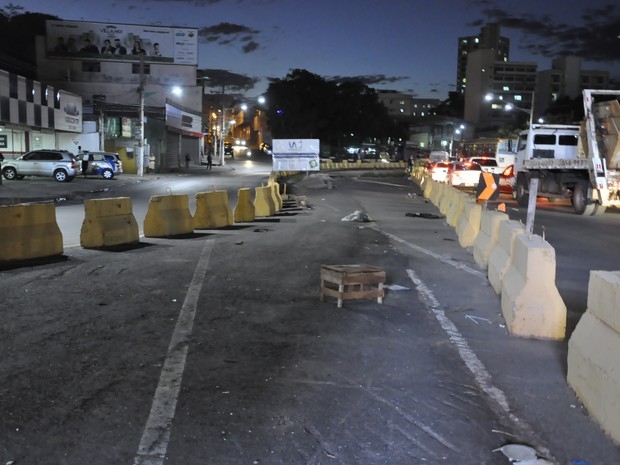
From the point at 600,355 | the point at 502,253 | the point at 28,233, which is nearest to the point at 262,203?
the point at 28,233

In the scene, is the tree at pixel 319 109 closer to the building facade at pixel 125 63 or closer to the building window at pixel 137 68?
the building facade at pixel 125 63

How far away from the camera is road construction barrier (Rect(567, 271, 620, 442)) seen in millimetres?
4566

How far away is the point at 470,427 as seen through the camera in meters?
4.77

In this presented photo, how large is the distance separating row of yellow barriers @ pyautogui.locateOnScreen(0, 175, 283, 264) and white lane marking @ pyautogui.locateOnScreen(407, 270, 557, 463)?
247 inches

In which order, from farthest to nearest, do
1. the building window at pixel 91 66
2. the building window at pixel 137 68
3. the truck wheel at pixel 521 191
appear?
the building window at pixel 137 68
the building window at pixel 91 66
the truck wheel at pixel 521 191

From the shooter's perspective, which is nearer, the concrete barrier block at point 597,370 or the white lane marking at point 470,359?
the concrete barrier block at point 597,370

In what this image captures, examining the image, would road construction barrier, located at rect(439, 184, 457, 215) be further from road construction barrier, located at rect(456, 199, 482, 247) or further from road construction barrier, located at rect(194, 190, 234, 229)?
road construction barrier, located at rect(194, 190, 234, 229)

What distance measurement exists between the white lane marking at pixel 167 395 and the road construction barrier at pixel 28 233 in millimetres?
4028

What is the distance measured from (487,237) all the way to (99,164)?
32.3 metres

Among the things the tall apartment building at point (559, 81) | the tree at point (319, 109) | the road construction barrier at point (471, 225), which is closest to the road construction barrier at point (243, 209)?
the road construction barrier at point (471, 225)

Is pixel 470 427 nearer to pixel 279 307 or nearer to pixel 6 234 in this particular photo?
pixel 279 307

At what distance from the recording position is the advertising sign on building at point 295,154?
3525 centimetres

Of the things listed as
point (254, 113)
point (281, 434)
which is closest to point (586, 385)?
point (281, 434)

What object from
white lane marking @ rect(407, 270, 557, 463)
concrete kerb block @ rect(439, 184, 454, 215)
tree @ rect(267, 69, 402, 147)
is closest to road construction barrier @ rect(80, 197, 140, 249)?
white lane marking @ rect(407, 270, 557, 463)
